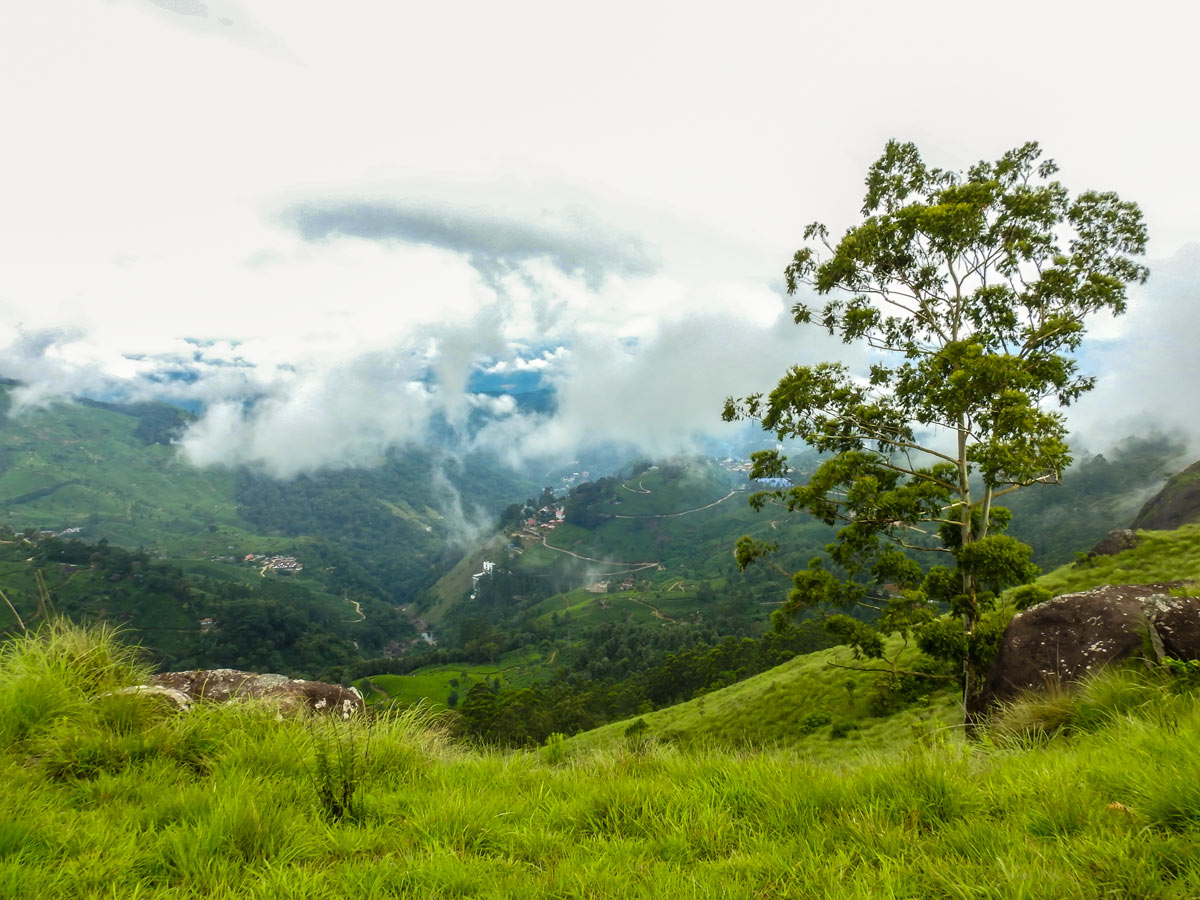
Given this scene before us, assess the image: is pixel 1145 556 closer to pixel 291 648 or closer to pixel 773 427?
pixel 773 427

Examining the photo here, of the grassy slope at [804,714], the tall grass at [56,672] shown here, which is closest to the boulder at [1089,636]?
the grassy slope at [804,714]

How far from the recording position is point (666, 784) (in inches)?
185

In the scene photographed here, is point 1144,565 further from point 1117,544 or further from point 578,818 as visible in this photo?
point 578,818

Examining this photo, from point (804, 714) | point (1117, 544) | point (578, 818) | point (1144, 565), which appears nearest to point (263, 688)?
point (578, 818)

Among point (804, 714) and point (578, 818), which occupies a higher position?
point (578, 818)

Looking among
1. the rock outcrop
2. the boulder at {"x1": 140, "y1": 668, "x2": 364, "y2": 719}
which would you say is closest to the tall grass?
the boulder at {"x1": 140, "y1": 668, "x2": 364, "y2": 719}

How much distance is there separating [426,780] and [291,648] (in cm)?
20947

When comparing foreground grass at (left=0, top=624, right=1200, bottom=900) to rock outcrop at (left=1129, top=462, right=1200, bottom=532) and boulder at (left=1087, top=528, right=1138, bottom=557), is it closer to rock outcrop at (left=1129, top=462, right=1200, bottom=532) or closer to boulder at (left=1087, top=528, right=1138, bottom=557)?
boulder at (left=1087, top=528, right=1138, bottom=557)

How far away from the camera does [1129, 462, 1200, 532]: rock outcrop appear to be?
105 metres

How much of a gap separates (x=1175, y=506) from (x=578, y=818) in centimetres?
16372

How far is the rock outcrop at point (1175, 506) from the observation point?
105 metres

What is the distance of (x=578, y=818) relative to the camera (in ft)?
14.2

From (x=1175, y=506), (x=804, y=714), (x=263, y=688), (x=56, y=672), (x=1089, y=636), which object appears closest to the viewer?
(x=56, y=672)

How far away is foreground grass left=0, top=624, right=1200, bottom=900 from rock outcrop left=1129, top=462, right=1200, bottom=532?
138m
